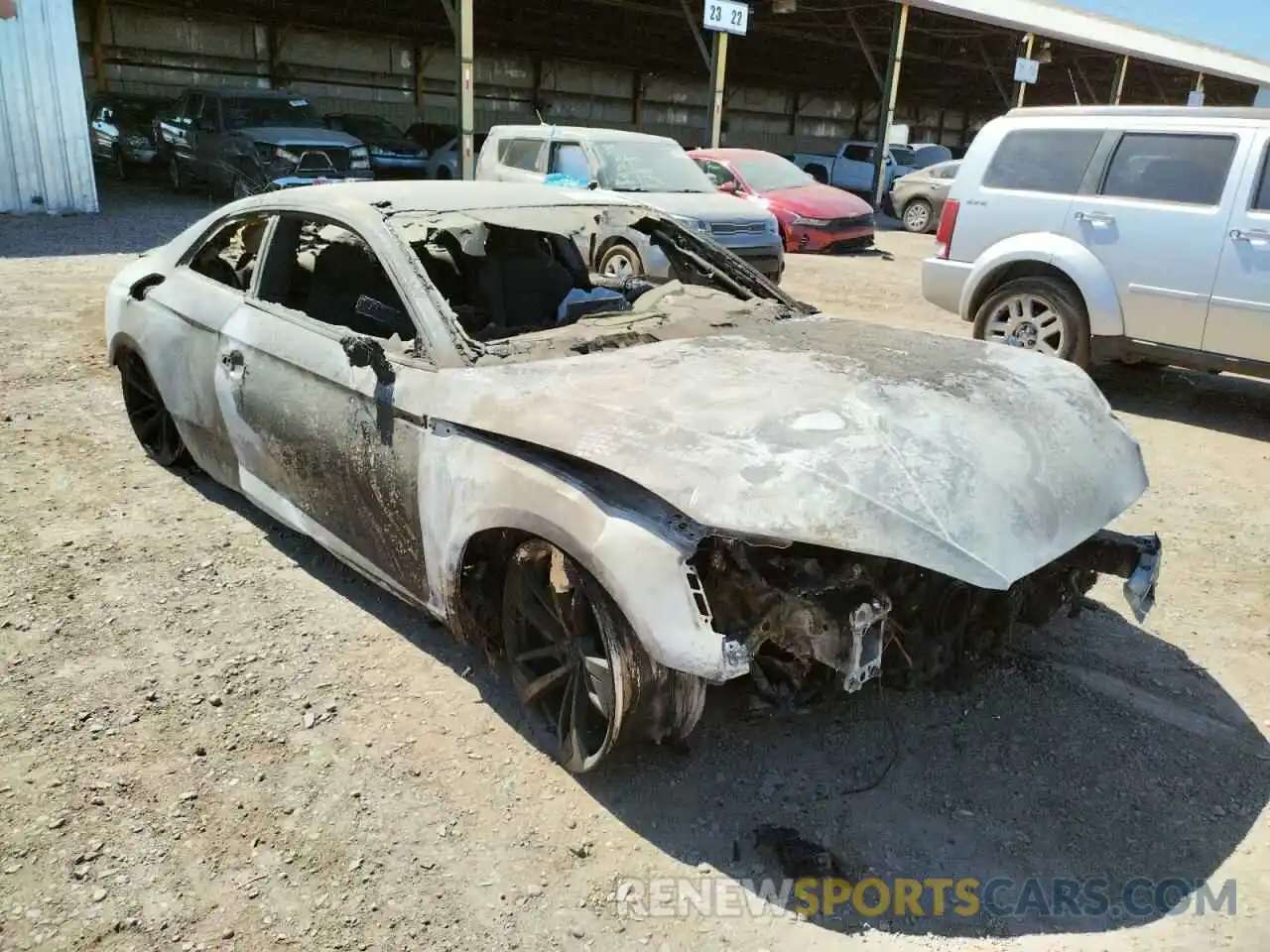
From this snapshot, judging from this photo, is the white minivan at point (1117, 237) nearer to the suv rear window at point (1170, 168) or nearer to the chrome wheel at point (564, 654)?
the suv rear window at point (1170, 168)

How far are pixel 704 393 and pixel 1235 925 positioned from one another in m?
1.91

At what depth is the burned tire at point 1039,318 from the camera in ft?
21.9

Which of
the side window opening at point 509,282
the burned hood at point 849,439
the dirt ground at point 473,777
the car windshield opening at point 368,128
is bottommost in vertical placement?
A: the dirt ground at point 473,777

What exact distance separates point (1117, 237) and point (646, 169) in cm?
602

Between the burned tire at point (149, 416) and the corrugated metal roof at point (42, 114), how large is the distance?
1134cm

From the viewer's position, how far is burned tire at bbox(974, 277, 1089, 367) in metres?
→ 6.69

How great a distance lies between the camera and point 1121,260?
256 inches

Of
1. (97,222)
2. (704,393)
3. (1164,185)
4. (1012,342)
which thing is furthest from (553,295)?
(97,222)

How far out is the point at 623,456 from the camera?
249 centimetres

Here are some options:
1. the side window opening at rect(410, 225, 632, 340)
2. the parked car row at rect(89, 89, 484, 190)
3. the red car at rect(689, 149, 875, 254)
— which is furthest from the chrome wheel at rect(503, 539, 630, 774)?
the red car at rect(689, 149, 875, 254)

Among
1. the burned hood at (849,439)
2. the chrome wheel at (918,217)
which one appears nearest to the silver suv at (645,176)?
the burned hood at (849,439)

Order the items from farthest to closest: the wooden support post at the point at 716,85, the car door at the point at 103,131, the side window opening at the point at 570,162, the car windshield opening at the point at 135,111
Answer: the wooden support post at the point at 716,85, the car door at the point at 103,131, the car windshield opening at the point at 135,111, the side window opening at the point at 570,162

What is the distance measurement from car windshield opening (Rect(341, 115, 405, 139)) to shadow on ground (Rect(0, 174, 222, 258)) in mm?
3416

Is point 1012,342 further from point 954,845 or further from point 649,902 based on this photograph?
point 649,902
